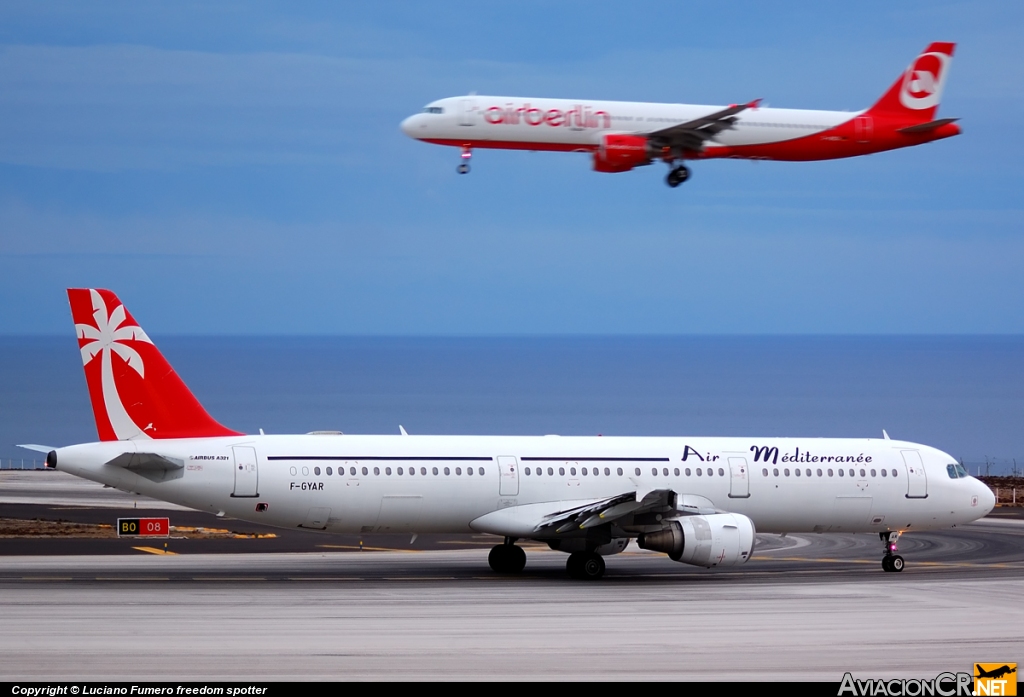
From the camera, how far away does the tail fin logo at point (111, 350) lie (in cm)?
2948

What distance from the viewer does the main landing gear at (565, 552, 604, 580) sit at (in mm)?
31859

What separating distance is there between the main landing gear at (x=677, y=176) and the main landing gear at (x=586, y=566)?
34.0 feet

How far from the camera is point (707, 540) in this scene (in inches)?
1197

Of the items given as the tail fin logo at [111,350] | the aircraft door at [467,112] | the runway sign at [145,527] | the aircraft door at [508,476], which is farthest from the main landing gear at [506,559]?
the aircraft door at [467,112]

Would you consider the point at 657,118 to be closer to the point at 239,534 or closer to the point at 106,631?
the point at 106,631

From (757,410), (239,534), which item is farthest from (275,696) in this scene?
(757,410)

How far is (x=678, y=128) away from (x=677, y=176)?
145 centimetres

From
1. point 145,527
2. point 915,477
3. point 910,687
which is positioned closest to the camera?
point 910,687

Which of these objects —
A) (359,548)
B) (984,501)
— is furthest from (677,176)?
(359,548)

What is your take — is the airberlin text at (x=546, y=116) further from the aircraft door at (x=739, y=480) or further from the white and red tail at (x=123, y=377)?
the aircraft door at (x=739, y=480)

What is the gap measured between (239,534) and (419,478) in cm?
1319

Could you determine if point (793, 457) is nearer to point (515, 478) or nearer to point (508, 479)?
point (515, 478)

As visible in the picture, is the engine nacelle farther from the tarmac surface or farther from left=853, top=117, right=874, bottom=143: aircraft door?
left=853, top=117, right=874, bottom=143: aircraft door

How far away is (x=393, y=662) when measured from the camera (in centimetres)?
1928
